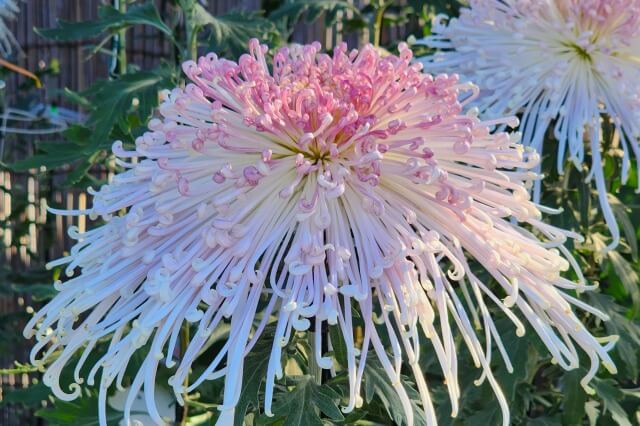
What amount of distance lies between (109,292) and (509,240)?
1.39 ft

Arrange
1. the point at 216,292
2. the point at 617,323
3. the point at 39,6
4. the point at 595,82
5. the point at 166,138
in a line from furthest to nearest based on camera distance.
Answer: the point at 39,6
the point at 617,323
the point at 595,82
the point at 166,138
the point at 216,292

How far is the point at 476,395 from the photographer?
158 cm

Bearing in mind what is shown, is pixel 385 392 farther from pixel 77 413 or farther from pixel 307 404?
pixel 77 413

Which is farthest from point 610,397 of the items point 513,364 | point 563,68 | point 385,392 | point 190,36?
point 190,36

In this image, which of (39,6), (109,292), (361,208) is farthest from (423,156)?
(39,6)

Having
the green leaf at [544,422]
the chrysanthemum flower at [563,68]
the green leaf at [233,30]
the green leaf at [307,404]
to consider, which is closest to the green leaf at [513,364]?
the green leaf at [544,422]

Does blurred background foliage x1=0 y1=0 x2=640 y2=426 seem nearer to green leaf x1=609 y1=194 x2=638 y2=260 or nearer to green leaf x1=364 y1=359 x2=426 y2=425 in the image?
green leaf x1=609 y1=194 x2=638 y2=260

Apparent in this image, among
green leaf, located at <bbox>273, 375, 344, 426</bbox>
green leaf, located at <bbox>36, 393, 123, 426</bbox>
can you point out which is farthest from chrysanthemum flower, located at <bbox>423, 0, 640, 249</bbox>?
green leaf, located at <bbox>36, 393, 123, 426</bbox>

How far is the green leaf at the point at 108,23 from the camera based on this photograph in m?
1.60

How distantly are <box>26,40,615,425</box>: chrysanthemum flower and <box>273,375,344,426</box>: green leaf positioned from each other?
0.03 m

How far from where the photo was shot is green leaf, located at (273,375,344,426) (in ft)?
2.81

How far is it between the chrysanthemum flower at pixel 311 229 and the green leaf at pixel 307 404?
0.11 feet

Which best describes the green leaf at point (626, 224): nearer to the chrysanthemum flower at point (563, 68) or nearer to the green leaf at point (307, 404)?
the chrysanthemum flower at point (563, 68)

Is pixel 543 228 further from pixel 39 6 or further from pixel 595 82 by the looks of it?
pixel 39 6
